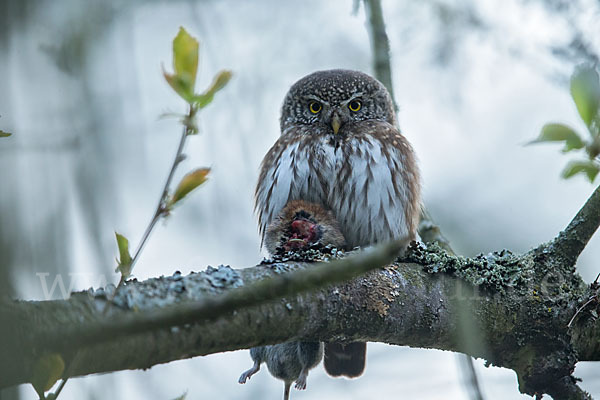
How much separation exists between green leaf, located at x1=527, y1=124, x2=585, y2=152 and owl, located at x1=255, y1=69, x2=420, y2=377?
1862 mm

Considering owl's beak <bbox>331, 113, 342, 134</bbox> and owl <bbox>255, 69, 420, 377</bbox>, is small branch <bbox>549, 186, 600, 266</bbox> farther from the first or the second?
owl's beak <bbox>331, 113, 342, 134</bbox>

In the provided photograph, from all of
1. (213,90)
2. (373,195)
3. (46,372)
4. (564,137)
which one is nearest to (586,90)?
(564,137)

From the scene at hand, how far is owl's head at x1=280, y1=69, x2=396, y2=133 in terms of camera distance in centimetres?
409

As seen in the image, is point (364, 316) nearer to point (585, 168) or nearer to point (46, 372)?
point (585, 168)

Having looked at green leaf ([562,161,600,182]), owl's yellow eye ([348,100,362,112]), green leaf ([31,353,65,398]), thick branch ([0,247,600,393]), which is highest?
owl's yellow eye ([348,100,362,112])

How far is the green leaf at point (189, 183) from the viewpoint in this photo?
1455 mm

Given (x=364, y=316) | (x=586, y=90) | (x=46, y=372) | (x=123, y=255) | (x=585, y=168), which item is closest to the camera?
(x=46, y=372)

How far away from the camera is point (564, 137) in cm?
163

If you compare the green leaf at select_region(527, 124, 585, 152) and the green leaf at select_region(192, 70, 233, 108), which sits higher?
the green leaf at select_region(192, 70, 233, 108)

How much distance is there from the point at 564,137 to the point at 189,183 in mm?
923

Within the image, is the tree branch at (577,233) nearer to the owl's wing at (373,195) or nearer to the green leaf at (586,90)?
the owl's wing at (373,195)

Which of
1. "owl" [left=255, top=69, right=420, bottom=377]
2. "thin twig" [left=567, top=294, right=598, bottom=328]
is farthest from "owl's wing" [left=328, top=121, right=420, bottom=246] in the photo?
"thin twig" [left=567, top=294, right=598, bottom=328]

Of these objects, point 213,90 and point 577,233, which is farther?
point 577,233

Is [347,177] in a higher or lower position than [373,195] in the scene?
higher
